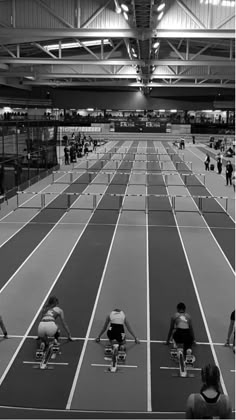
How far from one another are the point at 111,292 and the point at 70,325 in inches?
80.5

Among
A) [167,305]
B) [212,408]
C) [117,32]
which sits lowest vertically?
[167,305]

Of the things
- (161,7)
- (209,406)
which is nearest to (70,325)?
(209,406)

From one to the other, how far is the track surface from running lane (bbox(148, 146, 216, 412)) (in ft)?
0.07

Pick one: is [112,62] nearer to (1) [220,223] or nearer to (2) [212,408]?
(1) [220,223]

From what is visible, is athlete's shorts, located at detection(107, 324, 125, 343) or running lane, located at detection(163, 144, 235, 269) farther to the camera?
running lane, located at detection(163, 144, 235, 269)

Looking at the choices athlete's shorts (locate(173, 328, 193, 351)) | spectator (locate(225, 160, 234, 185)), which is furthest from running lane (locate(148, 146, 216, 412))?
spectator (locate(225, 160, 234, 185))

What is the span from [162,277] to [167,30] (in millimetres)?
10799

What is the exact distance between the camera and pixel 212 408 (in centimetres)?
391

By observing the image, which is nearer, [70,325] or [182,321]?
[182,321]

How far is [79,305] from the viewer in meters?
10.8

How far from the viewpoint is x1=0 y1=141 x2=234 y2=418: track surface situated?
24.0 feet

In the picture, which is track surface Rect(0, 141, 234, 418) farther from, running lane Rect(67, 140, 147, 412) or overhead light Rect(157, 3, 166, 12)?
overhead light Rect(157, 3, 166, 12)

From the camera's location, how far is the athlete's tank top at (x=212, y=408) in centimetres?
389

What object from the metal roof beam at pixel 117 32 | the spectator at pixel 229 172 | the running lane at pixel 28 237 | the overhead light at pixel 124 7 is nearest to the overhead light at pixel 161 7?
the overhead light at pixel 124 7
